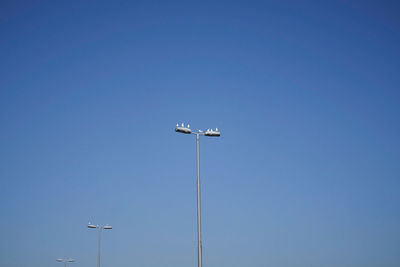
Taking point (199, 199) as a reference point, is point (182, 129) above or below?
above

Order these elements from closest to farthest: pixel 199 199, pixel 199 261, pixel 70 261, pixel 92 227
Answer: pixel 199 261 < pixel 199 199 < pixel 92 227 < pixel 70 261

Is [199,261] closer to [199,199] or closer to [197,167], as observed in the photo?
[199,199]

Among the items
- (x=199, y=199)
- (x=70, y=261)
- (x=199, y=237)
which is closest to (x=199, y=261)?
(x=199, y=237)

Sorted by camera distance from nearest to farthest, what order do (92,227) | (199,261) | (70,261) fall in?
(199,261)
(92,227)
(70,261)

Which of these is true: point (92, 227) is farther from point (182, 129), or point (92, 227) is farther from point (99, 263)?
point (182, 129)

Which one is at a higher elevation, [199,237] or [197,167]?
[197,167]

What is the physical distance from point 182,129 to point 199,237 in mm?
7631

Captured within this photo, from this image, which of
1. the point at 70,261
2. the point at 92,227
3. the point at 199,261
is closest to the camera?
the point at 199,261

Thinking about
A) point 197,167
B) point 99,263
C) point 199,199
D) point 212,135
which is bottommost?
point 99,263

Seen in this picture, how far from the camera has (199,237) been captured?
113 ft

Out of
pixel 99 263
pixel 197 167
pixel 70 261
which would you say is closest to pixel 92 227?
pixel 99 263

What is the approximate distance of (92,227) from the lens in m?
65.9

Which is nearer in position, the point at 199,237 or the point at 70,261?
the point at 199,237

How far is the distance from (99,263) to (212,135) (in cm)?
3614
